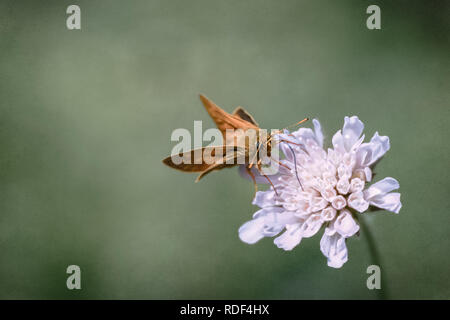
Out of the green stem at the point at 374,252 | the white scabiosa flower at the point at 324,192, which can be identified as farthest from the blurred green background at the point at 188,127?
the white scabiosa flower at the point at 324,192

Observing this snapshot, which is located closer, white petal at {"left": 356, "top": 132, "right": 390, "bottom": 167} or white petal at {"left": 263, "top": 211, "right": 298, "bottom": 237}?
white petal at {"left": 356, "top": 132, "right": 390, "bottom": 167}

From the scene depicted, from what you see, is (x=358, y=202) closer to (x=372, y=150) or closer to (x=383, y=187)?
(x=383, y=187)

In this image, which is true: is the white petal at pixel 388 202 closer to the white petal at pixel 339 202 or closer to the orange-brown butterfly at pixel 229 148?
the white petal at pixel 339 202

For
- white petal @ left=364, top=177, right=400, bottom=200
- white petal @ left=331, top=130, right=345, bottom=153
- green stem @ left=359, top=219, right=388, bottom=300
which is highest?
white petal @ left=331, top=130, right=345, bottom=153

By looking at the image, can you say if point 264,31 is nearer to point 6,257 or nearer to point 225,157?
point 225,157

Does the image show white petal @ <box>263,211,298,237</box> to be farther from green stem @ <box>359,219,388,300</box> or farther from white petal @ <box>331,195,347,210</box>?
green stem @ <box>359,219,388,300</box>

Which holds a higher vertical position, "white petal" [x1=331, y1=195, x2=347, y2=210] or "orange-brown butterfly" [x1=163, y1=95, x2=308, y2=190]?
"orange-brown butterfly" [x1=163, y1=95, x2=308, y2=190]

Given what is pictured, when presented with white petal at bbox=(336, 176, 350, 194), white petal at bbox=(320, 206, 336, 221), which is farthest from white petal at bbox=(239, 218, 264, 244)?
white petal at bbox=(336, 176, 350, 194)

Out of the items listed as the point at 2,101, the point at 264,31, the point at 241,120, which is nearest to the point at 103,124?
the point at 2,101
